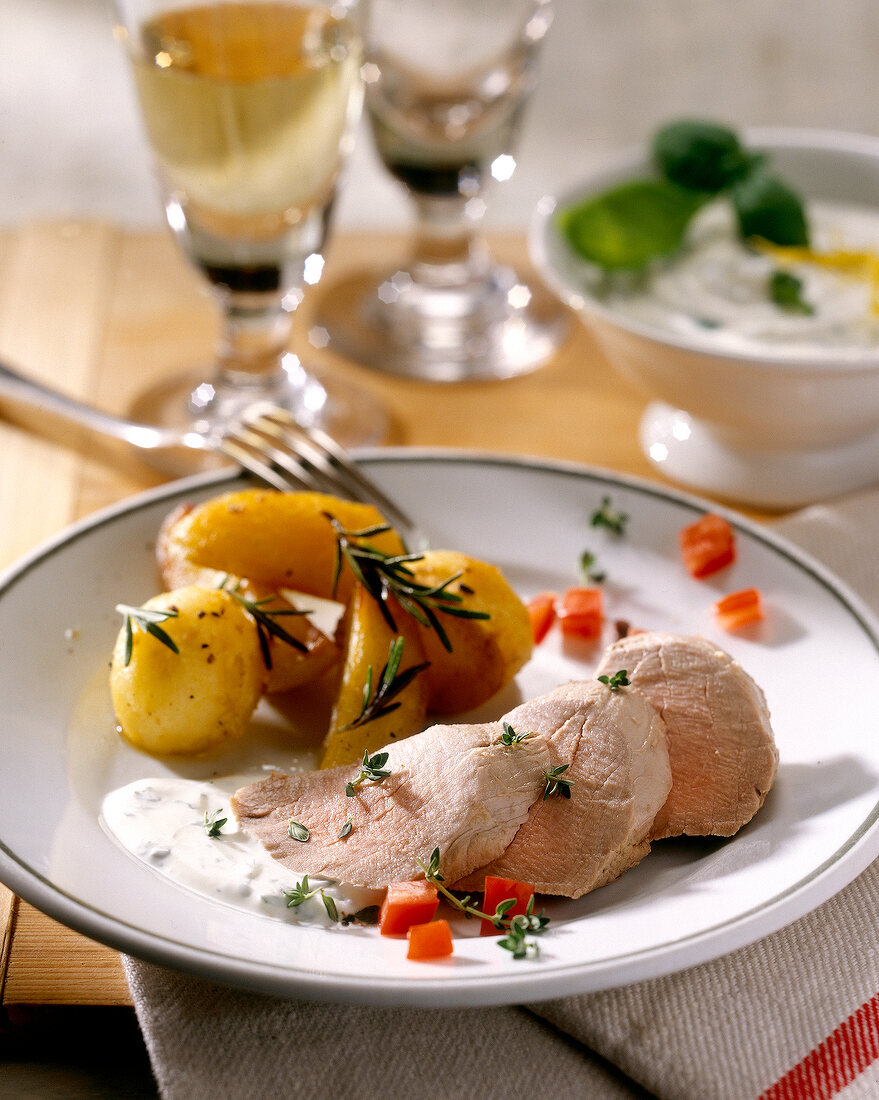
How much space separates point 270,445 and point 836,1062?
1.21 m

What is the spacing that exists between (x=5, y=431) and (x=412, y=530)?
2.98 ft

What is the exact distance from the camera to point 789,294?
7.23 ft

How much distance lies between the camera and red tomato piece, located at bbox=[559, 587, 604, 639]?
1.71 meters

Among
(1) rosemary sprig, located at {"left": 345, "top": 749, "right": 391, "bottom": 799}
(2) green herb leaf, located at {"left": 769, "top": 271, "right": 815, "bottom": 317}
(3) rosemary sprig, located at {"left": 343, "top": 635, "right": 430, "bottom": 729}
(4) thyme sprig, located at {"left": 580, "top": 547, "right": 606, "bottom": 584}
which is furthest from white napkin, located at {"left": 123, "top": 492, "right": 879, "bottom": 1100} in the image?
(2) green herb leaf, located at {"left": 769, "top": 271, "right": 815, "bottom": 317}

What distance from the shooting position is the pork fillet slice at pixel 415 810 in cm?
123

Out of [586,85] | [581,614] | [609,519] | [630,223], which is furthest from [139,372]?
[586,85]

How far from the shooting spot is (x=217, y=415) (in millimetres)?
2365

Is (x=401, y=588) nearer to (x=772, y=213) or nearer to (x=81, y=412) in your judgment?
(x=81, y=412)

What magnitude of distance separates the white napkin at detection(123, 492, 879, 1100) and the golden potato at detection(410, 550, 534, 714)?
Result: 398mm

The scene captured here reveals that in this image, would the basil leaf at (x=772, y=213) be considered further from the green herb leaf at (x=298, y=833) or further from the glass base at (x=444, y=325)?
the green herb leaf at (x=298, y=833)

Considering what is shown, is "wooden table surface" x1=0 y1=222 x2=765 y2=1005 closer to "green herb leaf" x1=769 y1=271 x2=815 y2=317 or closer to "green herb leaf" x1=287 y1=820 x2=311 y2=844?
"green herb leaf" x1=769 y1=271 x2=815 y2=317

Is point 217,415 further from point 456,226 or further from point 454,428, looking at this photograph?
point 456,226

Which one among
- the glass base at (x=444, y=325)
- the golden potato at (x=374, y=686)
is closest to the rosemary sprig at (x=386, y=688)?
the golden potato at (x=374, y=686)

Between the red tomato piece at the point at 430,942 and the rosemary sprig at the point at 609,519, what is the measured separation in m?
0.83
